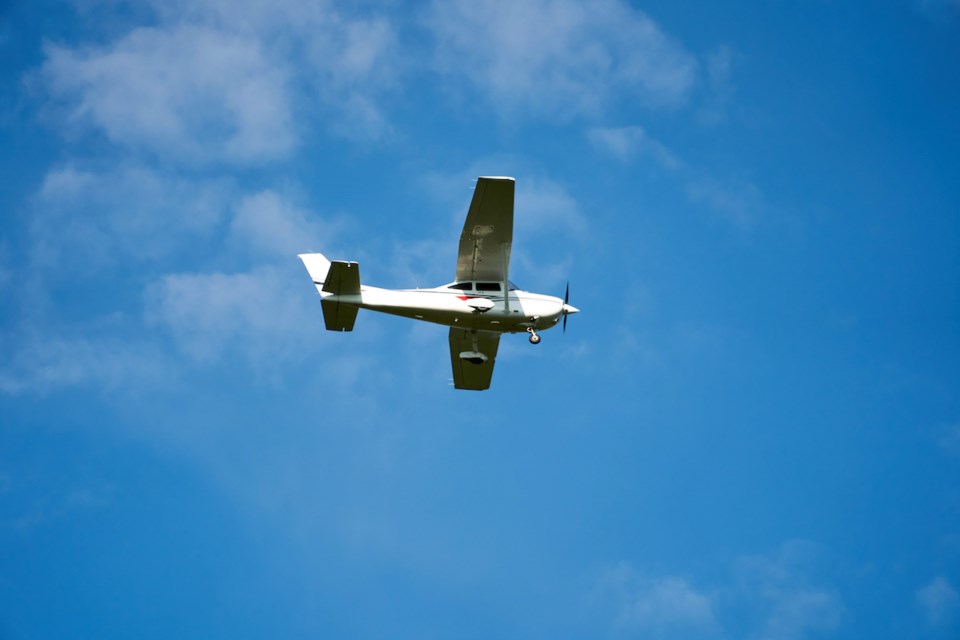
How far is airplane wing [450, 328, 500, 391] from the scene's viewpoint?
32600 mm

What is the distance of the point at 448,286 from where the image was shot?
3016 centimetres

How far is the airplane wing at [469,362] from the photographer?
1283 inches

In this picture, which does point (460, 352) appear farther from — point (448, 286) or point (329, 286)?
point (329, 286)

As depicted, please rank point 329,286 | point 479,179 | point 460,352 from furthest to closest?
point 460,352 → point 329,286 → point 479,179

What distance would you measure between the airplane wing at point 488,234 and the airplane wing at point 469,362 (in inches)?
113

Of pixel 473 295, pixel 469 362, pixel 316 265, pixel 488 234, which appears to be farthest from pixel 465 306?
pixel 316 265

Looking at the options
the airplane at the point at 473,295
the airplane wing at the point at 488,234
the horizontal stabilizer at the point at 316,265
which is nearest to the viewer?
the airplane wing at the point at 488,234

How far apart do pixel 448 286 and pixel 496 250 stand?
1863 mm

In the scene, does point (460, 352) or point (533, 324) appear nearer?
point (533, 324)

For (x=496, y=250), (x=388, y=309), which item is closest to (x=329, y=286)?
(x=388, y=309)

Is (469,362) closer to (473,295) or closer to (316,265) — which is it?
(473,295)

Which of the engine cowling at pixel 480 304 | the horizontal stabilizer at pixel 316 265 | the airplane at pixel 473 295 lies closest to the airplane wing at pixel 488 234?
the airplane at pixel 473 295

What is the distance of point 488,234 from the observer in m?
29.0

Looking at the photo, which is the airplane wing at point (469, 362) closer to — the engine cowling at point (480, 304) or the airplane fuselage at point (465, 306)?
the airplane fuselage at point (465, 306)
